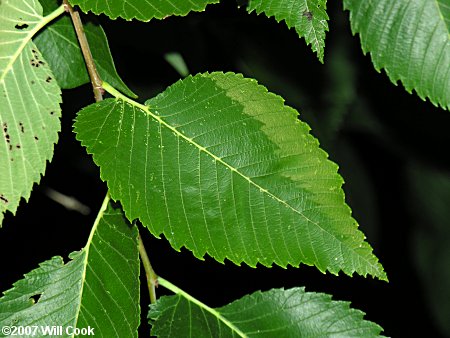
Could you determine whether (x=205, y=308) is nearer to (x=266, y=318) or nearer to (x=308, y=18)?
(x=266, y=318)

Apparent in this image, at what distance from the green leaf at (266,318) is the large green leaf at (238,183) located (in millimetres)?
192

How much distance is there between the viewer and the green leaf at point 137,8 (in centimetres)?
112

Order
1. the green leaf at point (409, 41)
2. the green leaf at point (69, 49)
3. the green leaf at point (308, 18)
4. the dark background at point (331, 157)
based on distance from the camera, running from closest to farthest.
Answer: the green leaf at point (308, 18), the green leaf at point (409, 41), the green leaf at point (69, 49), the dark background at point (331, 157)

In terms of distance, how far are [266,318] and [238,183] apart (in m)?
0.31

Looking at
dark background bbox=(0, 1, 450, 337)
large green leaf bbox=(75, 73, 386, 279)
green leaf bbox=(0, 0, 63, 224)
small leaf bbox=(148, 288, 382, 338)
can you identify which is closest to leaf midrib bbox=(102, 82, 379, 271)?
large green leaf bbox=(75, 73, 386, 279)

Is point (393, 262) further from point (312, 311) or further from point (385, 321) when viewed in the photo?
point (312, 311)

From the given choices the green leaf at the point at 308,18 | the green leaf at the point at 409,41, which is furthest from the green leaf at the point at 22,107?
the green leaf at the point at 409,41

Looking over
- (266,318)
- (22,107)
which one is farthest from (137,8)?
(266,318)

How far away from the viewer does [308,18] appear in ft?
3.58

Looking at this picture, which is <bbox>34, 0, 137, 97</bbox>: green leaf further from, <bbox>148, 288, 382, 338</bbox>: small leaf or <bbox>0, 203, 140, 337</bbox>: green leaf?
<bbox>148, 288, 382, 338</bbox>: small leaf

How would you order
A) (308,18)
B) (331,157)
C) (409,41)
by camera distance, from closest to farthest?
(308,18)
(409,41)
(331,157)

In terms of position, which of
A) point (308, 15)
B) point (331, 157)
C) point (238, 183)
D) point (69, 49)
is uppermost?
point (308, 15)

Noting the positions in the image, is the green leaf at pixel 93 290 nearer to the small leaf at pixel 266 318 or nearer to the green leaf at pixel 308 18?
the small leaf at pixel 266 318

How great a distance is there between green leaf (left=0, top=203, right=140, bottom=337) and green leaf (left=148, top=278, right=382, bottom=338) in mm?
94
